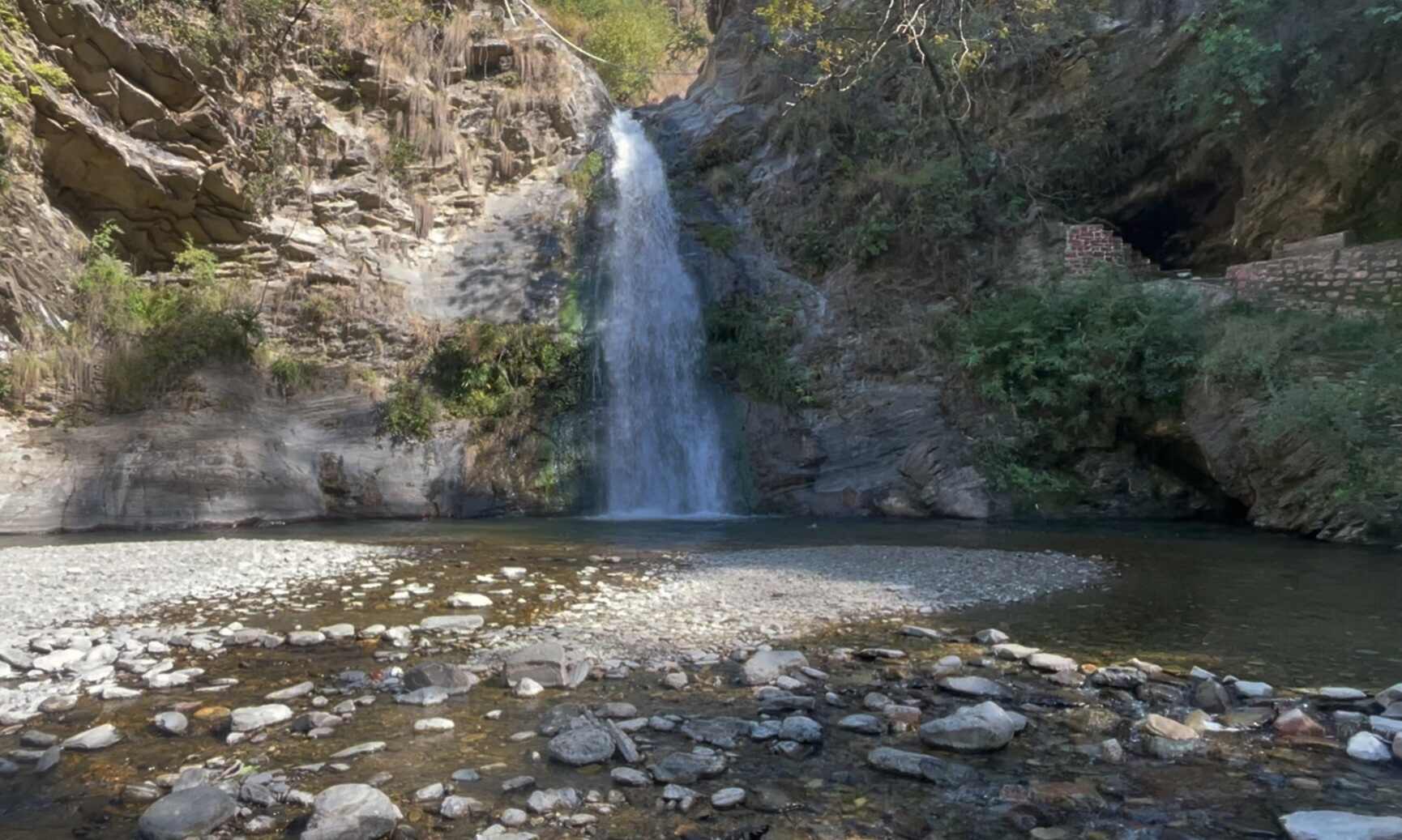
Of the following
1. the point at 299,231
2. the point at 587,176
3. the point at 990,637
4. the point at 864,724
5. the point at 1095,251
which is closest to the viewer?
the point at 864,724

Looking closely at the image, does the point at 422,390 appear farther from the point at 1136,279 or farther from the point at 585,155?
the point at 1136,279

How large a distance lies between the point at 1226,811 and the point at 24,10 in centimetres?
2003

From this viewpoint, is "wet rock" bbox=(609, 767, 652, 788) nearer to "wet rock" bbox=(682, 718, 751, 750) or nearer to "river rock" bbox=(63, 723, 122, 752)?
"wet rock" bbox=(682, 718, 751, 750)

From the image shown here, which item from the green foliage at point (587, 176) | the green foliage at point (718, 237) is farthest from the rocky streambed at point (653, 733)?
the green foliage at point (587, 176)

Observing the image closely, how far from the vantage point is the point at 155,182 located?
15984 millimetres

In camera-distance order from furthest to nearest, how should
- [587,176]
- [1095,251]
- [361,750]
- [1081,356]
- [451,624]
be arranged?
[587,176] < [1095,251] < [1081,356] < [451,624] < [361,750]

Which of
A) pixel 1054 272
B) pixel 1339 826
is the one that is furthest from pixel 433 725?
pixel 1054 272

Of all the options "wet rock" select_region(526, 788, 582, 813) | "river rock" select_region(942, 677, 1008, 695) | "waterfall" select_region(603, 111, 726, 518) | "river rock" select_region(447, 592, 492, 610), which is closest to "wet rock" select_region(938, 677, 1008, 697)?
"river rock" select_region(942, 677, 1008, 695)

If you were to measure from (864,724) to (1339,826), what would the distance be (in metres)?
1.93

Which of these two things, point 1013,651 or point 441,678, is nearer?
point 441,678

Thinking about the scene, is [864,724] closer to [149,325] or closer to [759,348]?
[759,348]

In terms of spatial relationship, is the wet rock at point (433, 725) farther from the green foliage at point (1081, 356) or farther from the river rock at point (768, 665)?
the green foliage at point (1081, 356)

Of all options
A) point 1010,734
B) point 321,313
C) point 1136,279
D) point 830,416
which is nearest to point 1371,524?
point 1136,279

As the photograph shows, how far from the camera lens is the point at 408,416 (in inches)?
592
